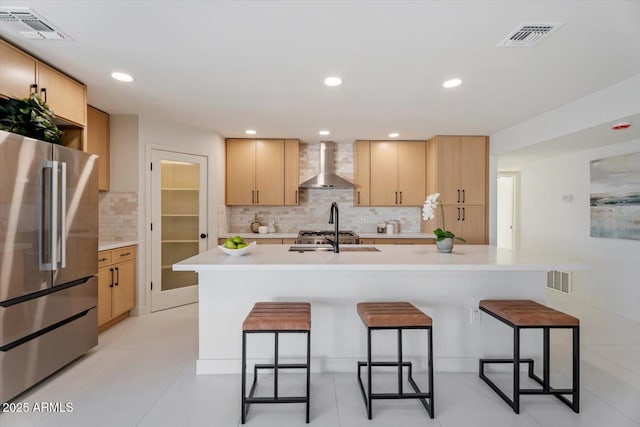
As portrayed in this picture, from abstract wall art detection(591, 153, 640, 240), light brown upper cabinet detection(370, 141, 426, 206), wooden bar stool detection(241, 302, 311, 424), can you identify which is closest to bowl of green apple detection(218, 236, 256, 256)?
wooden bar stool detection(241, 302, 311, 424)

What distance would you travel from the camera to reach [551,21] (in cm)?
203

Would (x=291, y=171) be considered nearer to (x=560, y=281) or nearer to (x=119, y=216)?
(x=119, y=216)

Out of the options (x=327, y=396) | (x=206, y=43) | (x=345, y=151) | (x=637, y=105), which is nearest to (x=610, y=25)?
(x=637, y=105)

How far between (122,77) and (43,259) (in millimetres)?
1641

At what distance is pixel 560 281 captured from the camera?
5082mm

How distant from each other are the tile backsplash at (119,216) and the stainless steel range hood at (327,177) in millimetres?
2322

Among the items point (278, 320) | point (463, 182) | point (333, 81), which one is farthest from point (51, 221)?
point (463, 182)

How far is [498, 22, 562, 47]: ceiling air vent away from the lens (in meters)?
2.07

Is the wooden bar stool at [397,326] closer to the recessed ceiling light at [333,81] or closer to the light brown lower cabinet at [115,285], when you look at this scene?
the recessed ceiling light at [333,81]

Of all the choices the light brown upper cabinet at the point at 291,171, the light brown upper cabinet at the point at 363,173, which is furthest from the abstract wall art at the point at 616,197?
the light brown upper cabinet at the point at 291,171

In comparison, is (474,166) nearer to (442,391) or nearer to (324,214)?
(324,214)

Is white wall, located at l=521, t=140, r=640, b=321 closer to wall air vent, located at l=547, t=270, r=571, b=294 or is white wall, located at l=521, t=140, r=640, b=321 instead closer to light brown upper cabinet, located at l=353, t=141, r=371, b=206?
wall air vent, located at l=547, t=270, r=571, b=294

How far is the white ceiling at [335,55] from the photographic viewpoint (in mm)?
1948

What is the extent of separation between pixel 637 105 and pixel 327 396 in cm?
346
